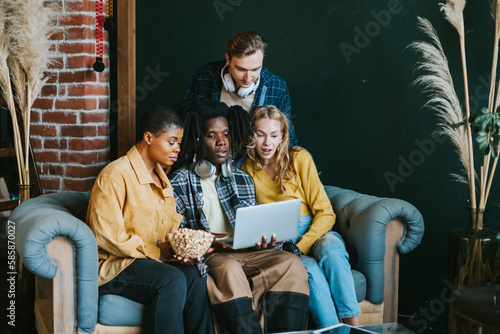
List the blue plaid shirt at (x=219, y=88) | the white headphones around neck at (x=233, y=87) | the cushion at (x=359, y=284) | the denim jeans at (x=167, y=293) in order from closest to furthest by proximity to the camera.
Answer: the denim jeans at (x=167, y=293) < the cushion at (x=359, y=284) < the white headphones around neck at (x=233, y=87) < the blue plaid shirt at (x=219, y=88)

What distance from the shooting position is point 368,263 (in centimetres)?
270

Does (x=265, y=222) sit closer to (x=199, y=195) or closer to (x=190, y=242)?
(x=190, y=242)

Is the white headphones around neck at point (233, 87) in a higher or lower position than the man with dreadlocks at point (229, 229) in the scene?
higher

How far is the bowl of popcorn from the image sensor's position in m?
2.30

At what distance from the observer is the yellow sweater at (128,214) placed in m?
2.32

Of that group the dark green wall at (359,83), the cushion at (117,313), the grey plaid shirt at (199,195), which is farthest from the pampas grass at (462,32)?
the cushion at (117,313)

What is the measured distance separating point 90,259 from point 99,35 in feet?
5.21

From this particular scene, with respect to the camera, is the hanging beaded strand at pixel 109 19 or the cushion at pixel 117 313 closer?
the cushion at pixel 117 313

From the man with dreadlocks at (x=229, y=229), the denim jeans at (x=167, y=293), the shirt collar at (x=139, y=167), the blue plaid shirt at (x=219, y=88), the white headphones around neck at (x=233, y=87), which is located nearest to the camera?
the denim jeans at (x=167, y=293)

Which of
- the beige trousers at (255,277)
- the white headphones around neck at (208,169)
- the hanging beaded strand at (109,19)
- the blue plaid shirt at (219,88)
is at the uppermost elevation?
the hanging beaded strand at (109,19)

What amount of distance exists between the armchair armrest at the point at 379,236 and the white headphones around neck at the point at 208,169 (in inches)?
28.1

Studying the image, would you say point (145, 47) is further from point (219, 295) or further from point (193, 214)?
point (219, 295)

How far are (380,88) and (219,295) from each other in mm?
1812

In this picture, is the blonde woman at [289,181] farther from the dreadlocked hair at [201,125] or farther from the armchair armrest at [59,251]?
the armchair armrest at [59,251]
